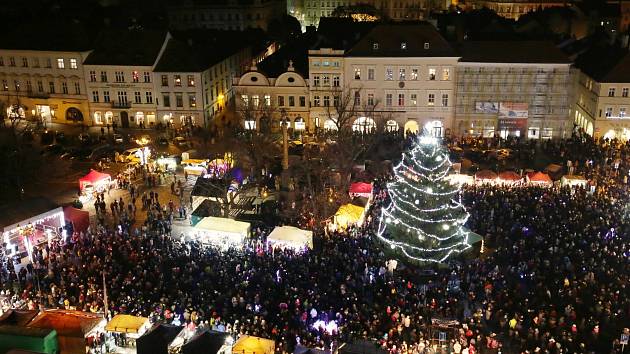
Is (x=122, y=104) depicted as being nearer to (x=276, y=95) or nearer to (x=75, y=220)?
(x=276, y=95)

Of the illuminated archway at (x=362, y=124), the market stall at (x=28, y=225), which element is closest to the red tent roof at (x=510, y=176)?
the illuminated archway at (x=362, y=124)

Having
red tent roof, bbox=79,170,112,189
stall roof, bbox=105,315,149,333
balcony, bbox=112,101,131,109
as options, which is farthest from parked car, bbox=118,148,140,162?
stall roof, bbox=105,315,149,333

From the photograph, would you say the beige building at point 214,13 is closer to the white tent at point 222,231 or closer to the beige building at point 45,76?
the beige building at point 45,76

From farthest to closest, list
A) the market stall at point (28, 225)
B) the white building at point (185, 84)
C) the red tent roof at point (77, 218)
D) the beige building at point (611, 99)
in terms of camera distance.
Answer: the white building at point (185, 84) < the beige building at point (611, 99) < the red tent roof at point (77, 218) < the market stall at point (28, 225)

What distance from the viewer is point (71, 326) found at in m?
23.0

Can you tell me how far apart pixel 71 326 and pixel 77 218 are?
39.5 feet

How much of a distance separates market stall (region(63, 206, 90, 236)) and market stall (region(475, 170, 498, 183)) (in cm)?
2273

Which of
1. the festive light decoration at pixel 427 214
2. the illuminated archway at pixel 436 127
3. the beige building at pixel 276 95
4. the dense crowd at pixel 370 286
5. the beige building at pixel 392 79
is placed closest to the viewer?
the dense crowd at pixel 370 286

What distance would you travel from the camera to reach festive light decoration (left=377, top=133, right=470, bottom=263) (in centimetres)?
2856

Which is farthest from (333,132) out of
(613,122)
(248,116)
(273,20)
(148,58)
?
(273,20)

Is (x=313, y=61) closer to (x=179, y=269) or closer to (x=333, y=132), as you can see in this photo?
(x=333, y=132)

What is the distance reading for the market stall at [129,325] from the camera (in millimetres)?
23203

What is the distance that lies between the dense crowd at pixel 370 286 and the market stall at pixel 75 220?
1.44 meters

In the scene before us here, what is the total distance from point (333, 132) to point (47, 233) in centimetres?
2292
